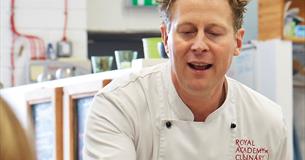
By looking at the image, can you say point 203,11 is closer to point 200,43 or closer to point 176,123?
point 200,43

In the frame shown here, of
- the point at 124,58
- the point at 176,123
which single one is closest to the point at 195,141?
the point at 176,123

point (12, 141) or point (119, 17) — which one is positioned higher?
point (119, 17)

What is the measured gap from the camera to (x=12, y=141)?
69 centimetres

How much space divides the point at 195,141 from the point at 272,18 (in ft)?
5.50

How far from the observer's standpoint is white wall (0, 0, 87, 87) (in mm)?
4977

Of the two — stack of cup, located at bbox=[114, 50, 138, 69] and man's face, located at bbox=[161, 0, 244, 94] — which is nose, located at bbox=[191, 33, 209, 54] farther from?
stack of cup, located at bbox=[114, 50, 138, 69]

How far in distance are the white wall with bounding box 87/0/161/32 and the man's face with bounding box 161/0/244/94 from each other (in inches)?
144

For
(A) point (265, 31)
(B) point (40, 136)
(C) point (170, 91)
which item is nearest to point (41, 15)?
(B) point (40, 136)

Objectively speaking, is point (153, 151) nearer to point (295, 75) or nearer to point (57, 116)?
point (57, 116)

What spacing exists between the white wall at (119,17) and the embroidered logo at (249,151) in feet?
11.9

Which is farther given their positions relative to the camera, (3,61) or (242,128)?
(3,61)

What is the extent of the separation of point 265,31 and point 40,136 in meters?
1.31

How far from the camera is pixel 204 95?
1.70 meters

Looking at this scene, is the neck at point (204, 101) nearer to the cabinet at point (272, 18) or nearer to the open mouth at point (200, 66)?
the open mouth at point (200, 66)
